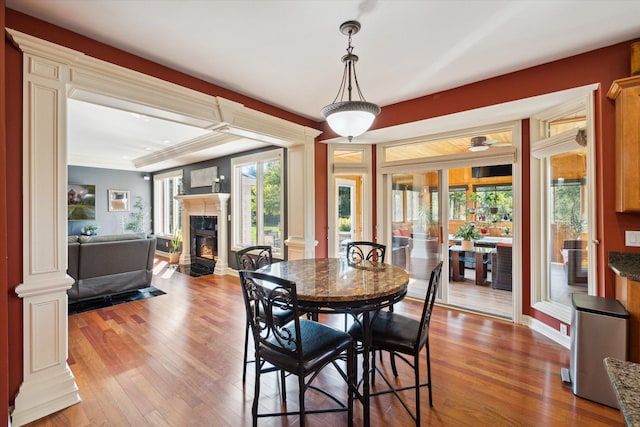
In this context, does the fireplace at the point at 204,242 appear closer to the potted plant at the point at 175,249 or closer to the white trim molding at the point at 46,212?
the potted plant at the point at 175,249

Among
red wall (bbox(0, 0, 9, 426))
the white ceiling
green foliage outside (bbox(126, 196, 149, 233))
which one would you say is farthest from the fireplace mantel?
red wall (bbox(0, 0, 9, 426))

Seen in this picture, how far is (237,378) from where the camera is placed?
7.65 feet

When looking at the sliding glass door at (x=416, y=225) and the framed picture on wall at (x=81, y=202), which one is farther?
the framed picture on wall at (x=81, y=202)

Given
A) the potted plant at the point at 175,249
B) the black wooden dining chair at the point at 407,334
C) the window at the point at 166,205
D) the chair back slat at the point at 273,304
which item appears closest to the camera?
the chair back slat at the point at 273,304

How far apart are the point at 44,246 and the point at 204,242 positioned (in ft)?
16.4

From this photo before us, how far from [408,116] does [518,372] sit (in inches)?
110

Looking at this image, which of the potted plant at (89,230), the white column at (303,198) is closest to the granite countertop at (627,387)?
the white column at (303,198)

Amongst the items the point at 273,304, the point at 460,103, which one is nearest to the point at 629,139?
the point at 460,103

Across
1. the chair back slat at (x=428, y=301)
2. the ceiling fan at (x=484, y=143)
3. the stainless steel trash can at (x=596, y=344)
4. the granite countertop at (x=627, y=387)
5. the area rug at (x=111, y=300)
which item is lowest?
the area rug at (x=111, y=300)

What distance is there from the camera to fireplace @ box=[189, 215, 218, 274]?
6500 millimetres

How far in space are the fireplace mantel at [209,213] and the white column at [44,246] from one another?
3.98 m

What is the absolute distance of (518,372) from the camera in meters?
2.38

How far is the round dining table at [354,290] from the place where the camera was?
170cm

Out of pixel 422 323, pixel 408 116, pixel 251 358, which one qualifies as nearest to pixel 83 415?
pixel 251 358
